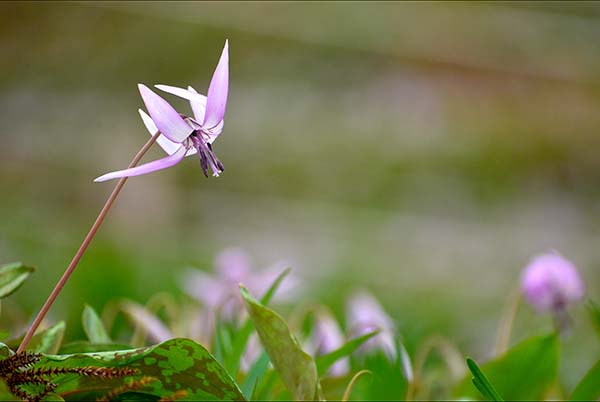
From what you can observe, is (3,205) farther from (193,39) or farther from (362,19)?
(362,19)

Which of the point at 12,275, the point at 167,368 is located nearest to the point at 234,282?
the point at 12,275

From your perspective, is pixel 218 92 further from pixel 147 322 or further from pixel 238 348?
pixel 147 322

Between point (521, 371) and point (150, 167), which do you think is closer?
point (150, 167)

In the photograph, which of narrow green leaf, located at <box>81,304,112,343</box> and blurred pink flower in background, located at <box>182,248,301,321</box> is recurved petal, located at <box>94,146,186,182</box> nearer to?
narrow green leaf, located at <box>81,304,112,343</box>

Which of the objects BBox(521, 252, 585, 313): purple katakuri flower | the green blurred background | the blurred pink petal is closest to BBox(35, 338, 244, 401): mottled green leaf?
the blurred pink petal

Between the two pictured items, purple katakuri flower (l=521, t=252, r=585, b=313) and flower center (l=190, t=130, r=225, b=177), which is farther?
purple katakuri flower (l=521, t=252, r=585, b=313)

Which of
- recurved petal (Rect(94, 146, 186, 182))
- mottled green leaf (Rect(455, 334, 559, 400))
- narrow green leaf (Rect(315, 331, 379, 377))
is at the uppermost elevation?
recurved petal (Rect(94, 146, 186, 182))

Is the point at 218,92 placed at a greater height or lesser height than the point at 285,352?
greater
